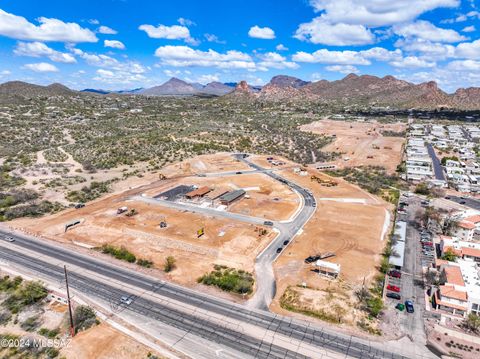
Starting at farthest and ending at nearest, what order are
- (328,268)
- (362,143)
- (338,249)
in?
(362,143), (338,249), (328,268)

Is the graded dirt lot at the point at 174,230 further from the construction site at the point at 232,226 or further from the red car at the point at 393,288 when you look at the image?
the red car at the point at 393,288

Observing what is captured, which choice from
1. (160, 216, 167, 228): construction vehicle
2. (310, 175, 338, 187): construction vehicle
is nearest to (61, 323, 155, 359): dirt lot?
(160, 216, 167, 228): construction vehicle

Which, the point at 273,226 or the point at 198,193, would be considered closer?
the point at 273,226

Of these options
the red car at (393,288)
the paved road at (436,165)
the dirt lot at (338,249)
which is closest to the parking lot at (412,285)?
the red car at (393,288)

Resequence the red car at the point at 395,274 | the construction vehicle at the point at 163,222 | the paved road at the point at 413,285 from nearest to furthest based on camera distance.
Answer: the paved road at the point at 413,285
the red car at the point at 395,274
the construction vehicle at the point at 163,222

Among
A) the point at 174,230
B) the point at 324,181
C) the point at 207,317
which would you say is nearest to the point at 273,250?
the point at 174,230

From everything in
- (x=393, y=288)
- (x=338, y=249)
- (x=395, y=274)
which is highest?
(x=338, y=249)

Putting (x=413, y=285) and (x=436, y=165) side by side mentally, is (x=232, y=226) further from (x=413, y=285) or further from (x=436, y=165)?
(x=436, y=165)
